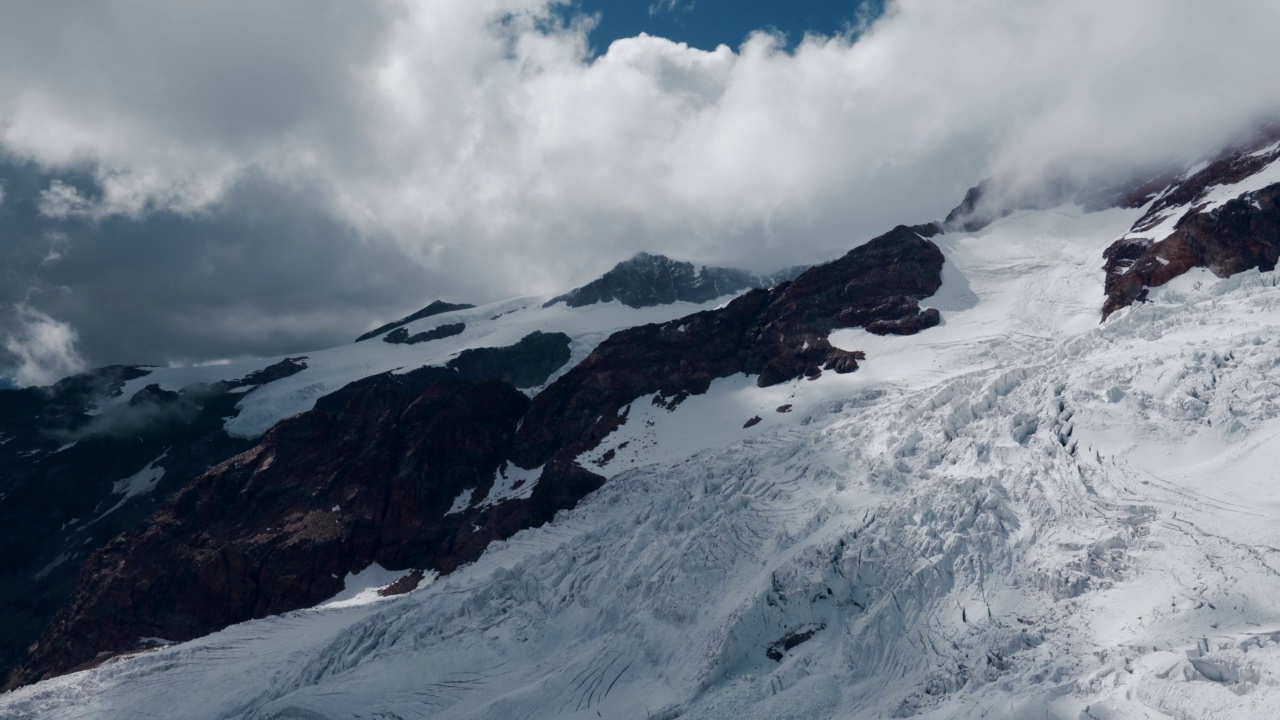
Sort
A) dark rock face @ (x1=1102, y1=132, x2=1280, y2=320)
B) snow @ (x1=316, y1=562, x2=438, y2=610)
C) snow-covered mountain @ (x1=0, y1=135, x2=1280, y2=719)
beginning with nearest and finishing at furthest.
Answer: snow-covered mountain @ (x1=0, y1=135, x2=1280, y2=719) < dark rock face @ (x1=1102, y1=132, x2=1280, y2=320) < snow @ (x1=316, y1=562, x2=438, y2=610)

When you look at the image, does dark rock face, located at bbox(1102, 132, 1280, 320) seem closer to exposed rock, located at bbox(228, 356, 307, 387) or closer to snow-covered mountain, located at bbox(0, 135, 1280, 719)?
snow-covered mountain, located at bbox(0, 135, 1280, 719)

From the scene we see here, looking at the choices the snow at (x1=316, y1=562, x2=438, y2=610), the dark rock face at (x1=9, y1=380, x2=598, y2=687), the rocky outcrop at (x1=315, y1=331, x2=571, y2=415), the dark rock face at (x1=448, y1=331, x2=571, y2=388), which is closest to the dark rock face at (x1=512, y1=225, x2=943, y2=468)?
the dark rock face at (x1=9, y1=380, x2=598, y2=687)

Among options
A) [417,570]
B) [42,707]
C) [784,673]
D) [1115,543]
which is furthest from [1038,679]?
[42,707]

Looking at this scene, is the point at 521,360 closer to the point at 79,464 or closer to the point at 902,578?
the point at 79,464

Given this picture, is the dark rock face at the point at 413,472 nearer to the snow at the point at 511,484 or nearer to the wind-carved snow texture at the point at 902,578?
the snow at the point at 511,484

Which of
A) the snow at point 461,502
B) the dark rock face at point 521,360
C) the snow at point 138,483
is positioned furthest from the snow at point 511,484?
the snow at point 138,483

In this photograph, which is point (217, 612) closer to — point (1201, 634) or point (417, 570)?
point (417, 570)

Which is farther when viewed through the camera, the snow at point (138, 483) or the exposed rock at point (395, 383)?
the exposed rock at point (395, 383)
